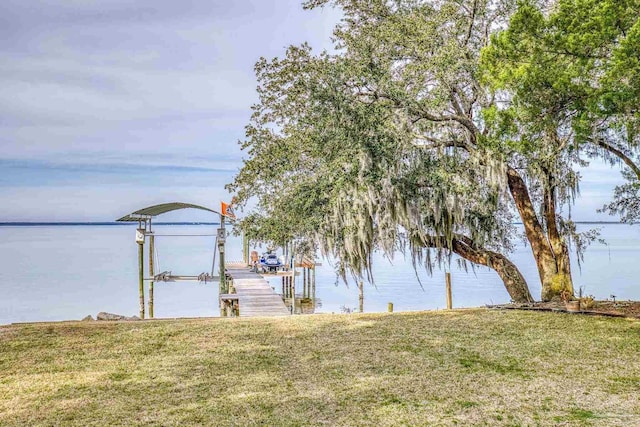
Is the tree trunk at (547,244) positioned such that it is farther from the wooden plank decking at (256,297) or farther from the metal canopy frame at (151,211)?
the metal canopy frame at (151,211)

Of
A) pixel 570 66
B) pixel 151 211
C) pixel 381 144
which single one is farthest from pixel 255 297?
pixel 570 66

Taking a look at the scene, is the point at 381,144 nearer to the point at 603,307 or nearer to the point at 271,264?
the point at 603,307

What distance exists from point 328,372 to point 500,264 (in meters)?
5.53

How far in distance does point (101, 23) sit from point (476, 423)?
54.9ft

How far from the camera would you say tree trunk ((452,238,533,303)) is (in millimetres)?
8828

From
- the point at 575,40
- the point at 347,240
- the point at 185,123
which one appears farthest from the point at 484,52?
the point at 185,123

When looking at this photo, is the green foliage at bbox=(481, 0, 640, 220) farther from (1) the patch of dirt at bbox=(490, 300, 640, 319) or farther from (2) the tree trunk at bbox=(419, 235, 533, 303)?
(2) the tree trunk at bbox=(419, 235, 533, 303)

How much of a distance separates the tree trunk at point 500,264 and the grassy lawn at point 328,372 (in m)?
1.62

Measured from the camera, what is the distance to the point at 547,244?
8547 millimetres

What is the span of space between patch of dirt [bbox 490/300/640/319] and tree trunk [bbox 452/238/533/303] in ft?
2.25

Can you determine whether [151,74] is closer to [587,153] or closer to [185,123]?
[185,123]

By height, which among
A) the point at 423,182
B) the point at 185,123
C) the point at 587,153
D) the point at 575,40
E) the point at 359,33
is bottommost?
the point at 423,182

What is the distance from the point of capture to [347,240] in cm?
741

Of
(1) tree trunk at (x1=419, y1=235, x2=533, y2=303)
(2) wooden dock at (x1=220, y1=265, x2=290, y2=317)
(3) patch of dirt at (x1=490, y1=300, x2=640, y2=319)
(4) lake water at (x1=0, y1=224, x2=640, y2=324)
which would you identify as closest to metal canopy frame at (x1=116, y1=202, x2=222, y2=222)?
(2) wooden dock at (x1=220, y1=265, x2=290, y2=317)
